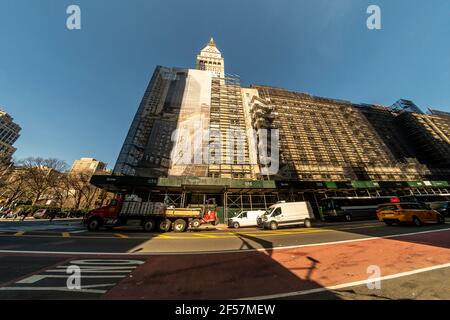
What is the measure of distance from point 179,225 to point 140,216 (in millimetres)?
3329

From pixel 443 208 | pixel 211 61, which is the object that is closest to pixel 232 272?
pixel 443 208

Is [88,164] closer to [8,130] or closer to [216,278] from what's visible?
[8,130]

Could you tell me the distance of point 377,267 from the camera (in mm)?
4887

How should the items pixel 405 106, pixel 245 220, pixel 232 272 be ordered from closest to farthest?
pixel 232 272
pixel 245 220
pixel 405 106

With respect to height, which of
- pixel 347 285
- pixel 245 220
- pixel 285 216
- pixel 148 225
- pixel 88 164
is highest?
pixel 88 164

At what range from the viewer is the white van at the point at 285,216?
1544cm

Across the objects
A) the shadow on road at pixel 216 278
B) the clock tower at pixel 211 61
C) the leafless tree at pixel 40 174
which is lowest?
the shadow on road at pixel 216 278

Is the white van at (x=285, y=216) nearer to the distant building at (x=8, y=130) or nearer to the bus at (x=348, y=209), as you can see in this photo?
the bus at (x=348, y=209)

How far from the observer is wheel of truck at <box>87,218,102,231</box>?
47.1ft

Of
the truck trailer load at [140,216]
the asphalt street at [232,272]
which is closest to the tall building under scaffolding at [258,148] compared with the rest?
the truck trailer load at [140,216]

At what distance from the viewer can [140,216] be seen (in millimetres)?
14820

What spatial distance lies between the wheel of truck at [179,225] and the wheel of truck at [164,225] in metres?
0.52

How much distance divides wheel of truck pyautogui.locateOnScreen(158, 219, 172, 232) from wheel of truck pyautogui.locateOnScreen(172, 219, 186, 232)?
0.52 meters

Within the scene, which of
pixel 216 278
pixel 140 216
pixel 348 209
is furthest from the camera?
pixel 348 209
